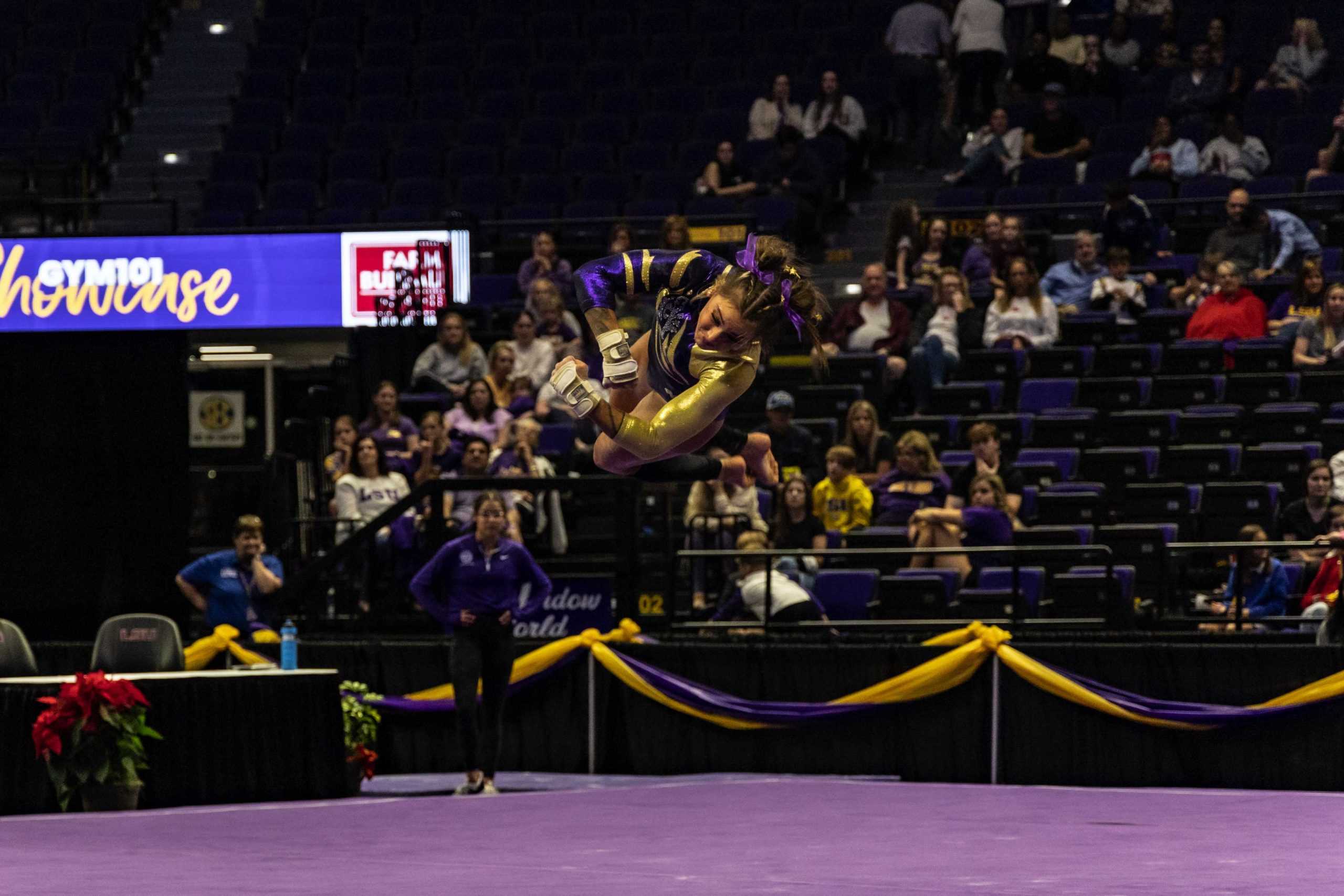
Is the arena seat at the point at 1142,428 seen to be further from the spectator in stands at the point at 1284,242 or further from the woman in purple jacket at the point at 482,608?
the woman in purple jacket at the point at 482,608

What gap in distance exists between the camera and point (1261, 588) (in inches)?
513

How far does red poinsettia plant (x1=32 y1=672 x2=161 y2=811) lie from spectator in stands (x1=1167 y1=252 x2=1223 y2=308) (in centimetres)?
873

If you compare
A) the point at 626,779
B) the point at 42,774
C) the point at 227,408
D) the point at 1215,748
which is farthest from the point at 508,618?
the point at 227,408

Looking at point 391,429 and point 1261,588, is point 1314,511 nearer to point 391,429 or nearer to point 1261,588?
point 1261,588

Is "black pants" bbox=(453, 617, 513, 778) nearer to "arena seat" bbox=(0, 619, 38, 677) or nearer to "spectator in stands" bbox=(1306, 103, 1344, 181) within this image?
"arena seat" bbox=(0, 619, 38, 677)

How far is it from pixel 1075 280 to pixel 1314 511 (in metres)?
4.17

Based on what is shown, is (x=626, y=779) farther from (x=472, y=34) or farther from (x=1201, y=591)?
(x=472, y=34)

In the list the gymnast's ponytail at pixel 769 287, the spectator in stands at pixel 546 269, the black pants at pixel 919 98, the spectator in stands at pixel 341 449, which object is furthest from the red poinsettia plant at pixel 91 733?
the black pants at pixel 919 98

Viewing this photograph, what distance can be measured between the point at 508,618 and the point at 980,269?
606 cm

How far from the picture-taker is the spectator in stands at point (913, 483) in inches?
555

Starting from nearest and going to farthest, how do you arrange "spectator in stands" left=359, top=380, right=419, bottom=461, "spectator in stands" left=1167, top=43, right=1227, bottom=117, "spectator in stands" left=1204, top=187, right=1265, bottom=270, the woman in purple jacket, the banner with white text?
the woman in purple jacket → the banner with white text → "spectator in stands" left=359, top=380, right=419, bottom=461 → "spectator in stands" left=1204, top=187, right=1265, bottom=270 → "spectator in stands" left=1167, top=43, right=1227, bottom=117

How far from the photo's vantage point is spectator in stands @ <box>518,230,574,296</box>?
58.4 feet

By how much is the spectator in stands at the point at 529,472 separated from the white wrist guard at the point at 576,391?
23.0 feet

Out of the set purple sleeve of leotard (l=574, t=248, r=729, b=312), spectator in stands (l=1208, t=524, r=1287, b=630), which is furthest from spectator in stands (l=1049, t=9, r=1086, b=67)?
purple sleeve of leotard (l=574, t=248, r=729, b=312)
